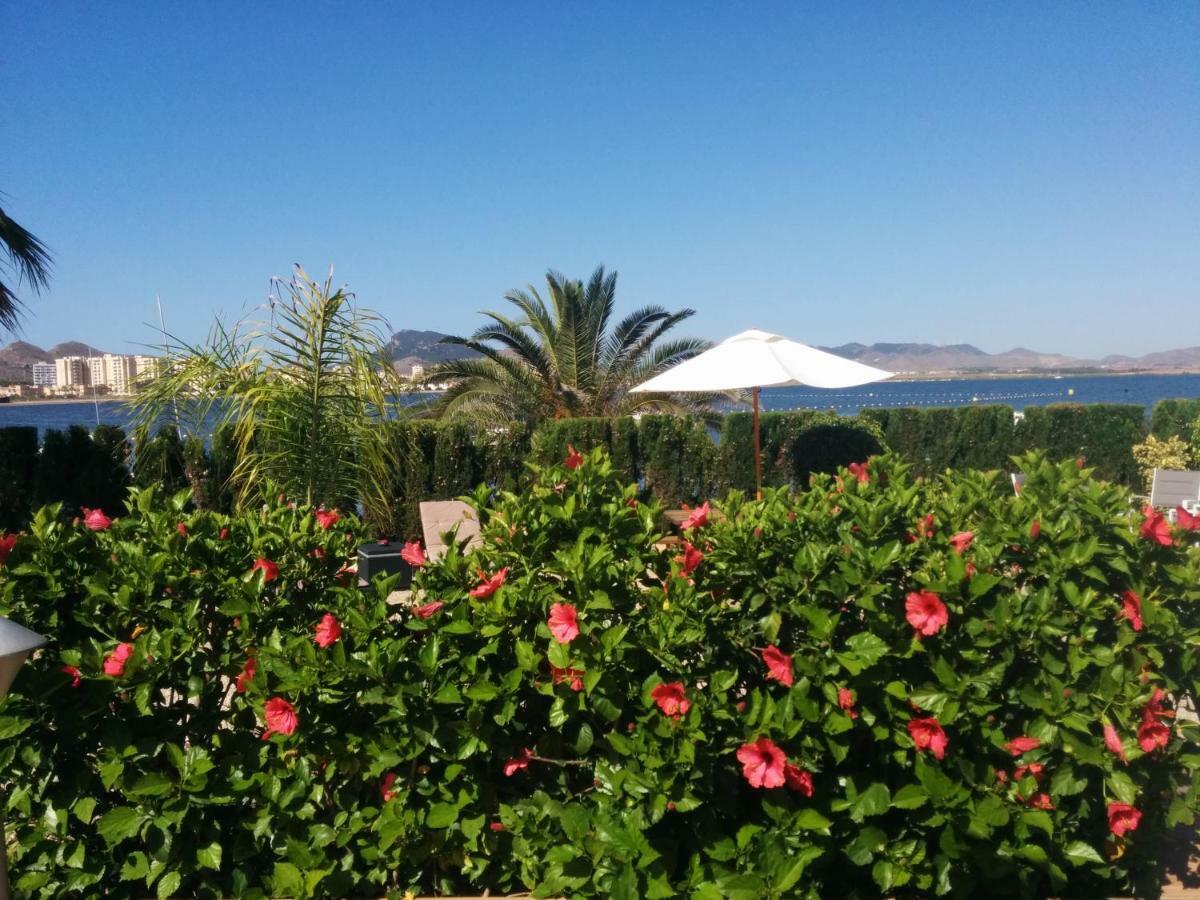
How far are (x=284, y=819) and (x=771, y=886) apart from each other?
1218 millimetres

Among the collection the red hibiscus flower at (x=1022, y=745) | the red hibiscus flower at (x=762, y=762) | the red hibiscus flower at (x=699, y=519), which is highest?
the red hibiscus flower at (x=699, y=519)

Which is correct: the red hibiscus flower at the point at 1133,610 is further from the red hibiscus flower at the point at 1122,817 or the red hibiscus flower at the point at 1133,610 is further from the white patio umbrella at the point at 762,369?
the white patio umbrella at the point at 762,369

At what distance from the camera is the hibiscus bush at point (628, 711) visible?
205cm

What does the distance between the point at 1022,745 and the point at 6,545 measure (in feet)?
8.68

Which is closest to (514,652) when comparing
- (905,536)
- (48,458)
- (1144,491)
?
(905,536)

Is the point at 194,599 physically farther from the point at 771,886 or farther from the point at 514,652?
the point at 771,886

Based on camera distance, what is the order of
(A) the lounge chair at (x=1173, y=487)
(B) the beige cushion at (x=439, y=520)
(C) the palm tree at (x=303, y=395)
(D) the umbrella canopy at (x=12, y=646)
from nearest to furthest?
1. (D) the umbrella canopy at (x=12, y=646)
2. (C) the palm tree at (x=303, y=395)
3. (B) the beige cushion at (x=439, y=520)
4. (A) the lounge chair at (x=1173, y=487)

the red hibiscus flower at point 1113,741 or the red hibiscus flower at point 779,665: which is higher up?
the red hibiscus flower at point 779,665

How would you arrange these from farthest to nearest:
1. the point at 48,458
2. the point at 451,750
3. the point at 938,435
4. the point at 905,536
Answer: the point at 938,435, the point at 48,458, the point at 905,536, the point at 451,750

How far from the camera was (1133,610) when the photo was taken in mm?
2176

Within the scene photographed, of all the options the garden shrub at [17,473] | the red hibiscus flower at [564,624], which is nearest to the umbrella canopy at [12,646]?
the red hibiscus flower at [564,624]

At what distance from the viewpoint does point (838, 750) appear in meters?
2.01

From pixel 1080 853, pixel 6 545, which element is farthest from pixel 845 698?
pixel 6 545

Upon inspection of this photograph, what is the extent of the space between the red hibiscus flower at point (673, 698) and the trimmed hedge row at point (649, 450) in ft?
14.1
